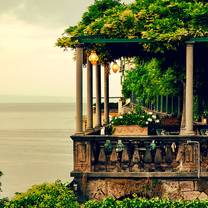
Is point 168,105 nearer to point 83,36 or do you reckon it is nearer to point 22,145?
point 83,36

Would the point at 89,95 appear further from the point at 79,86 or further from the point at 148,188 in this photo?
the point at 148,188

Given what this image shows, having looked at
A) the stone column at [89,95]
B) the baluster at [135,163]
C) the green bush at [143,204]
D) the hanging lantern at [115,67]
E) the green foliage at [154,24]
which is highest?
the green foliage at [154,24]

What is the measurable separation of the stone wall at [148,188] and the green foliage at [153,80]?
6540 mm

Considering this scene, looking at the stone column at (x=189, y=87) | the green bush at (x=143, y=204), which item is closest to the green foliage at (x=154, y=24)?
the stone column at (x=189, y=87)

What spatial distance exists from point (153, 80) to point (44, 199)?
15392 millimetres

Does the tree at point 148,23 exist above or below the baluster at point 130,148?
above

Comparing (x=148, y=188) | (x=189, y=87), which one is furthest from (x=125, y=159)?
(x=189, y=87)

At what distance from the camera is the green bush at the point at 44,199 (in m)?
11.9

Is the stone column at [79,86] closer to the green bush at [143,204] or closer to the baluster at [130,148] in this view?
the baluster at [130,148]

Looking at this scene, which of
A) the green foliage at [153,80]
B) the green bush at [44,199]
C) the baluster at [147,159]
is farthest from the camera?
the green foliage at [153,80]

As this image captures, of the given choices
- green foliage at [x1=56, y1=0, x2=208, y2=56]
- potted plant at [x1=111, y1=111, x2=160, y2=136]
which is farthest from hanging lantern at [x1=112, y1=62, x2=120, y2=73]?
green foliage at [x1=56, y1=0, x2=208, y2=56]

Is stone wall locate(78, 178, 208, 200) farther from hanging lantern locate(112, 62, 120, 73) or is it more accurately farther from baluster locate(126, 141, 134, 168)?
hanging lantern locate(112, 62, 120, 73)

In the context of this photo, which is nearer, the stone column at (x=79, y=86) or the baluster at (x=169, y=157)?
the baluster at (x=169, y=157)

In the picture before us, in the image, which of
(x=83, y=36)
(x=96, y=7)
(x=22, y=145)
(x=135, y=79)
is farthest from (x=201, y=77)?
(x=22, y=145)
